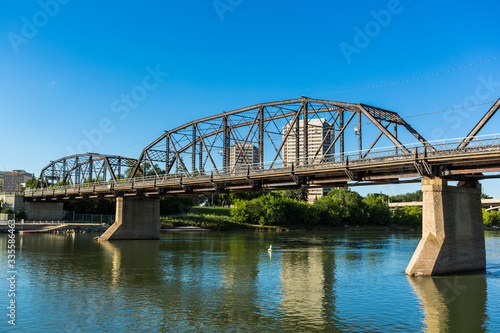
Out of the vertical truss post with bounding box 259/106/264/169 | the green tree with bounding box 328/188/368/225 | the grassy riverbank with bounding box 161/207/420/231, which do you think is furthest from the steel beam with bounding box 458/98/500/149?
the green tree with bounding box 328/188/368/225

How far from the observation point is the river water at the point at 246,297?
20.8 meters

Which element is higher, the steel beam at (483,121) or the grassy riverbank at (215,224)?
the steel beam at (483,121)

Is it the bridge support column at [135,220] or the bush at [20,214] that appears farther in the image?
the bush at [20,214]

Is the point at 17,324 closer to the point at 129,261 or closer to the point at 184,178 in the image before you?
the point at 129,261

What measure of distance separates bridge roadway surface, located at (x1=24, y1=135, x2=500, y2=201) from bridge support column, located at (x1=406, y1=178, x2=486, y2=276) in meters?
1.32

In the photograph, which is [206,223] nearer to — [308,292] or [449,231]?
[449,231]

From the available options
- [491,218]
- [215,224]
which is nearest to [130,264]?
[215,224]

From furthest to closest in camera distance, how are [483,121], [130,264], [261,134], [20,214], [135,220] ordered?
[20,214] < [135,220] < [261,134] < [130,264] < [483,121]

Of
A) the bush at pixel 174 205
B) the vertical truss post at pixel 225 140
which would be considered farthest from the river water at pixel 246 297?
the bush at pixel 174 205

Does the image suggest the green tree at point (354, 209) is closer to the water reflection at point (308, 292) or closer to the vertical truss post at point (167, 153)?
the vertical truss post at point (167, 153)

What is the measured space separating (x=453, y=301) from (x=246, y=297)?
11.9 meters

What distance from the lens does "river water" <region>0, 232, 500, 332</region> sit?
2081 cm

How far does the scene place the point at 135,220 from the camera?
75.7m

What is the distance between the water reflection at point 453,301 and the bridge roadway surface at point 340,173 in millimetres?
8365
